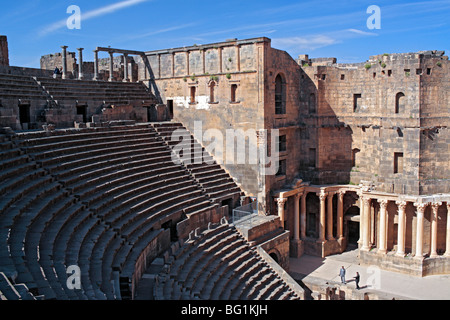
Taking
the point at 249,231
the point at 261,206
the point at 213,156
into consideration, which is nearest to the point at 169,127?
the point at 213,156

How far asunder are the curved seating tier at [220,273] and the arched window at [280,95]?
349 inches

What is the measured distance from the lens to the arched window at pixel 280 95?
90.2 ft

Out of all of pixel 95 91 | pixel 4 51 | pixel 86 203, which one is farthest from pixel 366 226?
pixel 4 51

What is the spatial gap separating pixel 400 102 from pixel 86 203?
19274 millimetres

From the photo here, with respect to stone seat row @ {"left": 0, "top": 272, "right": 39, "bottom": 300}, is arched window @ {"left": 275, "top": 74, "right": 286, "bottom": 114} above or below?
above

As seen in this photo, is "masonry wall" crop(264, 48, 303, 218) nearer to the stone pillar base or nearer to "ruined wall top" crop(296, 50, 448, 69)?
"ruined wall top" crop(296, 50, 448, 69)

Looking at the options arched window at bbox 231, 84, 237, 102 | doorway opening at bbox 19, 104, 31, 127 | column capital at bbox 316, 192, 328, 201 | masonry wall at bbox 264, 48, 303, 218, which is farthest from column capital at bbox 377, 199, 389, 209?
doorway opening at bbox 19, 104, 31, 127

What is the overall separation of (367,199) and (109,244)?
55.9 ft

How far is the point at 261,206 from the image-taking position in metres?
25.9

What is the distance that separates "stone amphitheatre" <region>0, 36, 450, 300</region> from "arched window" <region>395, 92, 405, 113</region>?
9 centimetres

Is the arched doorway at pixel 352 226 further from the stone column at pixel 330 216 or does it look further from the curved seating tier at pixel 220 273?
the curved seating tier at pixel 220 273

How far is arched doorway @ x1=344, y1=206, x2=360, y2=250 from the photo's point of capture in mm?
29453

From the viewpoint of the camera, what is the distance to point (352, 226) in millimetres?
30469

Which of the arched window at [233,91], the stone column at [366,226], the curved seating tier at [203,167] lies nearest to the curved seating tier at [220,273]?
the curved seating tier at [203,167]
